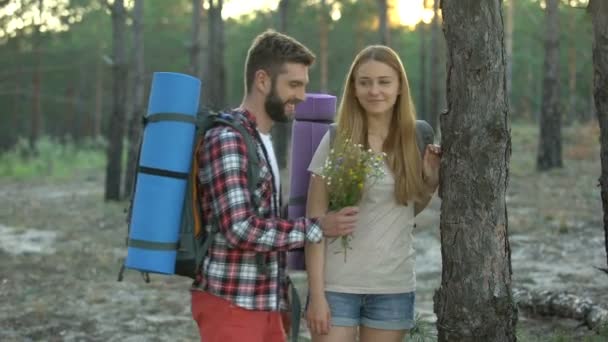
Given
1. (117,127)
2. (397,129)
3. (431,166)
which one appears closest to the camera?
(397,129)

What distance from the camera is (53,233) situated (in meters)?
13.2

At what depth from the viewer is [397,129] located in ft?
11.8

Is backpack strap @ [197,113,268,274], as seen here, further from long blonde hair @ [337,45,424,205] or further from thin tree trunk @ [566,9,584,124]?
thin tree trunk @ [566,9,584,124]

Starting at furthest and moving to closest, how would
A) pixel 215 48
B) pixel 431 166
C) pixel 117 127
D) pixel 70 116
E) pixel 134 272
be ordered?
1. pixel 70 116
2. pixel 215 48
3. pixel 117 127
4. pixel 134 272
5. pixel 431 166

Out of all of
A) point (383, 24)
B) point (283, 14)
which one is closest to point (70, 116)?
point (283, 14)

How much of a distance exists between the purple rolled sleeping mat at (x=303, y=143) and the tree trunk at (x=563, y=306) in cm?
308

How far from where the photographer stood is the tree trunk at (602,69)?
464 centimetres

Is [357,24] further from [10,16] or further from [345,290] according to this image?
[345,290]

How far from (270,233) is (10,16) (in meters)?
21.1

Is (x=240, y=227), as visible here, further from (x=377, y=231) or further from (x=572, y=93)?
(x=572, y=93)

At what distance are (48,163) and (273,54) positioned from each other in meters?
26.2

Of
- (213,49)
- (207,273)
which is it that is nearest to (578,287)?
(207,273)

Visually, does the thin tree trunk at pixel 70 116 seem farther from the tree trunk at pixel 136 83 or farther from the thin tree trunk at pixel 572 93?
the tree trunk at pixel 136 83

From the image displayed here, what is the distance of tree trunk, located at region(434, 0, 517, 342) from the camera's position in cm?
359
